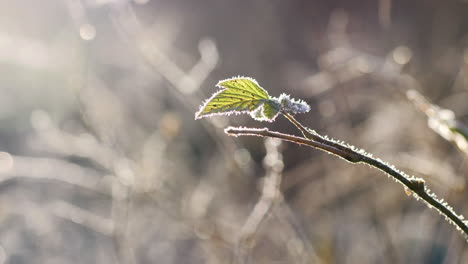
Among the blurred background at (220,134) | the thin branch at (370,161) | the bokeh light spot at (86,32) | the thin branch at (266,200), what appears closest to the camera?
the thin branch at (370,161)

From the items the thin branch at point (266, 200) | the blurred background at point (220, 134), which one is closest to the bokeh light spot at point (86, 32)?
the blurred background at point (220, 134)

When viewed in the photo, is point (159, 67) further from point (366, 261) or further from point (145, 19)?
point (145, 19)

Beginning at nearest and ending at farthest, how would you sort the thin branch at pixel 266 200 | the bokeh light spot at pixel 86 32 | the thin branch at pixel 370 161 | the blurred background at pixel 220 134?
the thin branch at pixel 370 161, the thin branch at pixel 266 200, the bokeh light spot at pixel 86 32, the blurred background at pixel 220 134

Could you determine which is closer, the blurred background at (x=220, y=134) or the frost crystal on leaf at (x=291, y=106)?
the frost crystal on leaf at (x=291, y=106)

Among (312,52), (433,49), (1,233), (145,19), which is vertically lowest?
(1,233)

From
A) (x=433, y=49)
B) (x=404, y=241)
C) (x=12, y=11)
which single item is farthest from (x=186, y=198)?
(x=12, y=11)

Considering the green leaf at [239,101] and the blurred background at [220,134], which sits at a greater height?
the blurred background at [220,134]

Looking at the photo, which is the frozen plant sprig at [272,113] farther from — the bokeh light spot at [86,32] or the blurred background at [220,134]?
the bokeh light spot at [86,32]

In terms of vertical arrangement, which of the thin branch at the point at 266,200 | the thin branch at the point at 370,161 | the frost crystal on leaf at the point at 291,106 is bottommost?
the thin branch at the point at 370,161
